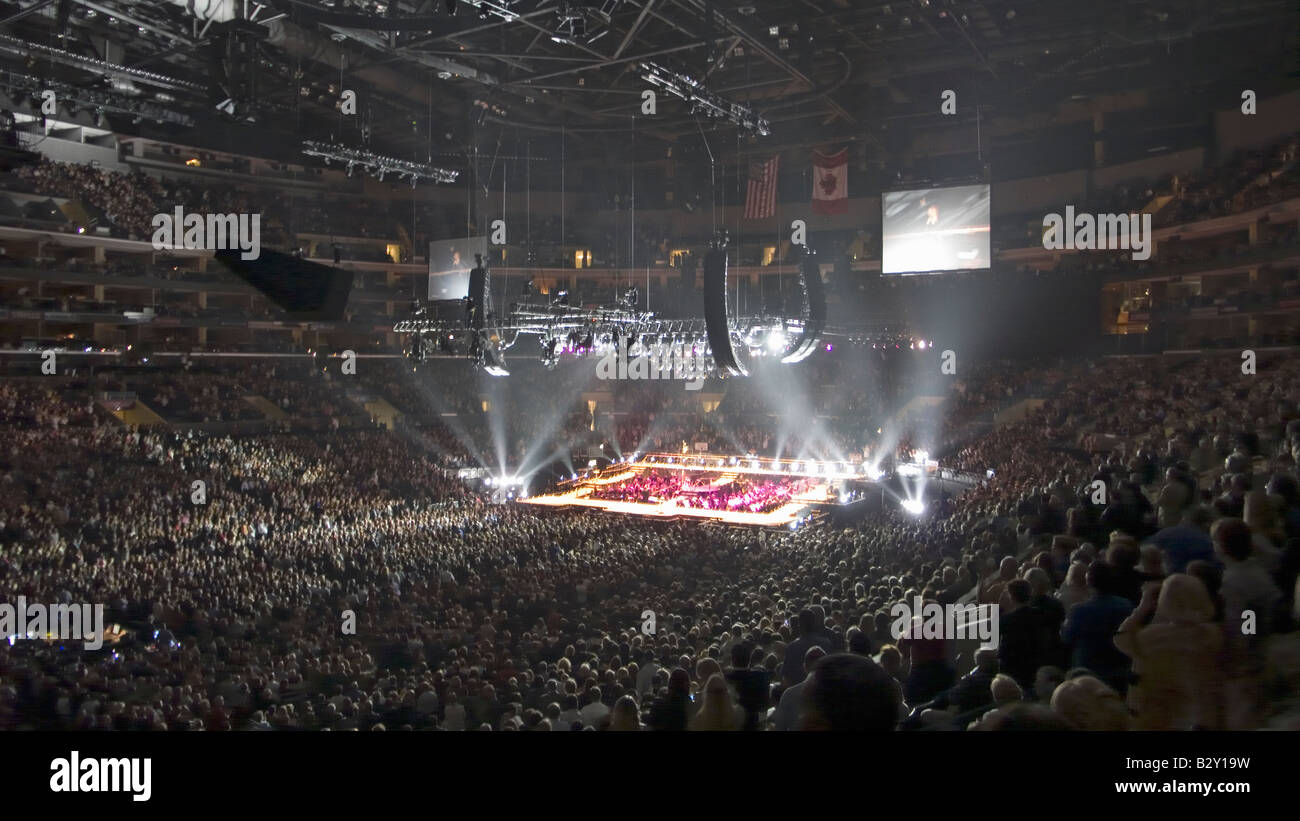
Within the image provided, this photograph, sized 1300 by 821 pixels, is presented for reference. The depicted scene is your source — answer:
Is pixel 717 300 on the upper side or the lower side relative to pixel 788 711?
upper

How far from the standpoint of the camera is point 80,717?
23.0ft

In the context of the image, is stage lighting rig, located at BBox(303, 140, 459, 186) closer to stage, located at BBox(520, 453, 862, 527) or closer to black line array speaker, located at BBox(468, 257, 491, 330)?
black line array speaker, located at BBox(468, 257, 491, 330)

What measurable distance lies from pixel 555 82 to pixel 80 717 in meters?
20.8

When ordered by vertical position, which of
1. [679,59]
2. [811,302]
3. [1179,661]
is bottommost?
[1179,661]

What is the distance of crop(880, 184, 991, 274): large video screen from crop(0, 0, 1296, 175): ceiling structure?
11.1 ft

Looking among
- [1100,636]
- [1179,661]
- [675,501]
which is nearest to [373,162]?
[675,501]

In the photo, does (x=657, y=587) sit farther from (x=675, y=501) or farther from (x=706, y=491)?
(x=706, y=491)

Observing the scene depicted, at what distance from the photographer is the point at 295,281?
6355 millimetres

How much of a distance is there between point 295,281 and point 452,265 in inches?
882

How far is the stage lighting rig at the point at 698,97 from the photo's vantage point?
15.2 meters

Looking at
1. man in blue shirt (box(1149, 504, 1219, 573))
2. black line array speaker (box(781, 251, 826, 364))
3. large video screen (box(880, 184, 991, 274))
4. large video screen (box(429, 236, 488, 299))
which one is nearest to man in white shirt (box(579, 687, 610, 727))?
man in blue shirt (box(1149, 504, 1219, 573))
